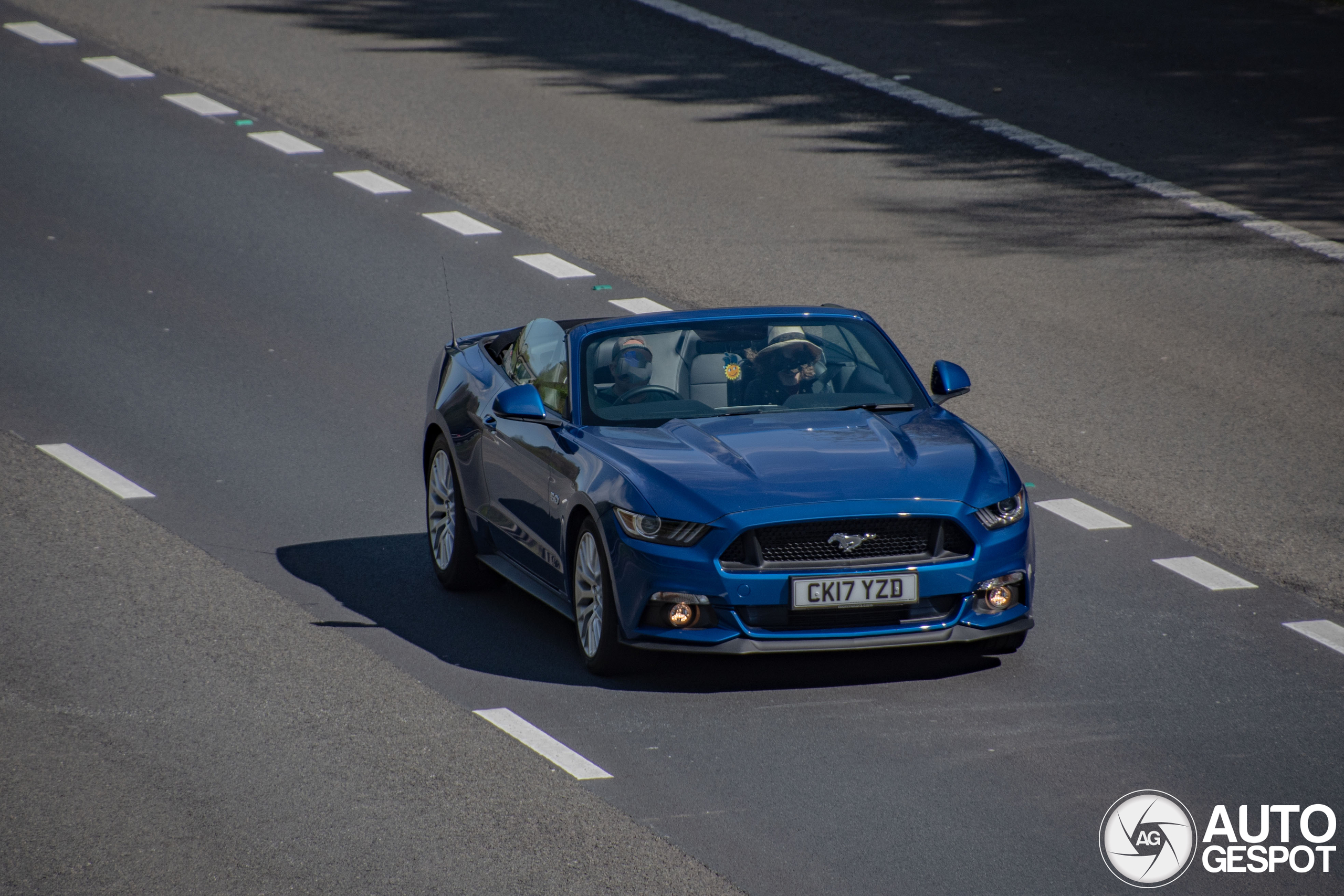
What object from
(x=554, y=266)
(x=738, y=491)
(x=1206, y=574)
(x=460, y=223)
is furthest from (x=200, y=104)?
(x=738, y=491)

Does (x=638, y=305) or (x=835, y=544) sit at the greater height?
(x=835, y=544)

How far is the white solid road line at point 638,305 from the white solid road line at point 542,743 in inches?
279

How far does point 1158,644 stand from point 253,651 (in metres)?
4.21

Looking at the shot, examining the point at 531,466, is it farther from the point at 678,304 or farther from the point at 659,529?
the point at 678,304

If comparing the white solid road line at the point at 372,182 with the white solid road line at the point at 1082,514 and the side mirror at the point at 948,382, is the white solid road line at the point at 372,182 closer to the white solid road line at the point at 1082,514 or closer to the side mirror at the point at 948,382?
the white solid road line at the point at 1082,514

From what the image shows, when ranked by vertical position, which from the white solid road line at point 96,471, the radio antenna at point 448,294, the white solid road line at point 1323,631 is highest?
the white solid road line at point 1323,631

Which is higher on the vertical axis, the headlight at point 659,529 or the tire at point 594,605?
the headlight at point 659,529

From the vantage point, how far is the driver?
32.0 feet

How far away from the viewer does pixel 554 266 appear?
54.3 feet

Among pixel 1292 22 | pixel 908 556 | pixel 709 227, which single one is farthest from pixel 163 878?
pixel 1292 22

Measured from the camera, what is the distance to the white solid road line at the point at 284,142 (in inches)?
767

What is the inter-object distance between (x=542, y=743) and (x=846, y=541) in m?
1.51

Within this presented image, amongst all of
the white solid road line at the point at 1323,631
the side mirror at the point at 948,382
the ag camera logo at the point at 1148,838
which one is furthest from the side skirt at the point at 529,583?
the white solid road line at the point at 1323,631

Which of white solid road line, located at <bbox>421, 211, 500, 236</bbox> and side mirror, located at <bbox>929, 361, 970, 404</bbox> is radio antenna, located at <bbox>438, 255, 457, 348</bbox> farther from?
side mirror, located at <bbox>929, 361, 970, 404</bbox>
